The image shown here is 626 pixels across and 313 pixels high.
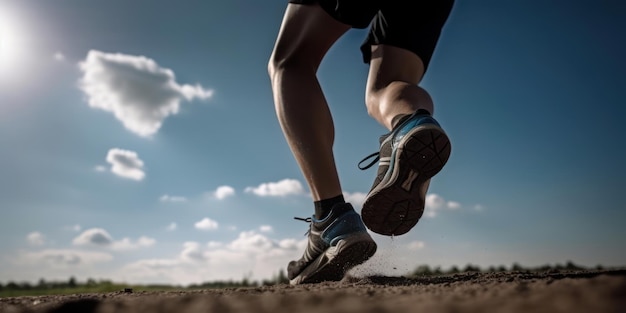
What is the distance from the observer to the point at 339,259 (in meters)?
2.21

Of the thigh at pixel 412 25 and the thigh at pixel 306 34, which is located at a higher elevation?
the thigh at pixel 412 25

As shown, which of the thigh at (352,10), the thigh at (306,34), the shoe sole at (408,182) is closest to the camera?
the shoe sole at (408,182)

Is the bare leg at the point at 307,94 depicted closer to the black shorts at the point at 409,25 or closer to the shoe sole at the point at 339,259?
the black shorts at the point at 409,25

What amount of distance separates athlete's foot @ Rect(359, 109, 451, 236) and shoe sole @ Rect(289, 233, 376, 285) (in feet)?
0.30

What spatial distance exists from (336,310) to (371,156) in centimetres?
173

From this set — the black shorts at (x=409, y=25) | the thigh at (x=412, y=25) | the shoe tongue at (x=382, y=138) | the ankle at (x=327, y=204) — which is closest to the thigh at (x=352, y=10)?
the black shorts at (x=409, y=25)

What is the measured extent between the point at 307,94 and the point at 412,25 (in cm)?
70

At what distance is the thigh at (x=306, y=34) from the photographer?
2.25 metres

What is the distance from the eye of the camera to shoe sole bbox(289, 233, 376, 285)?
2168 millimetres

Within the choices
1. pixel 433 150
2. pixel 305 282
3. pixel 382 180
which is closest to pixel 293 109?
pixel 382 180

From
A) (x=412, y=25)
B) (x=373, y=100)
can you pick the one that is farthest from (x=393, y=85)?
(x=412, y=25)

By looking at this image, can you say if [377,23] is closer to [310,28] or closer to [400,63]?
[400,63]

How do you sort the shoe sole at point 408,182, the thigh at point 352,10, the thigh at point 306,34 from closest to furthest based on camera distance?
the shoe sole at point 408,182
the thigh at point 352,10
the thigh at point 306,34

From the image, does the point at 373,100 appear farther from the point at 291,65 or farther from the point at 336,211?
the point at 336,211
